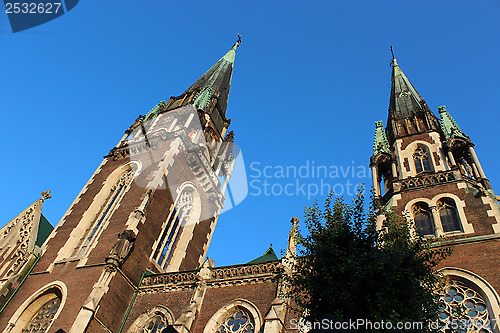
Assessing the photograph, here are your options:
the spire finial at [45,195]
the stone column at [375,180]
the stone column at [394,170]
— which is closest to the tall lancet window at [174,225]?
the spire finial at [45,195]

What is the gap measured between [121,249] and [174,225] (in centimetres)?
562

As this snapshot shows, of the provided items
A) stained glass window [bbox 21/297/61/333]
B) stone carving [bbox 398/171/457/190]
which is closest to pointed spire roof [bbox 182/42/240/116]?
stained glass window [bbox 21/297/61/333]

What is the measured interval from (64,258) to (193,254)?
724 centimetres

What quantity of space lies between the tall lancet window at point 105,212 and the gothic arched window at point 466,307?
1686cm

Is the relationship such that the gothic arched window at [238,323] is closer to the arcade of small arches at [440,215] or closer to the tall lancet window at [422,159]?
the arcade of small arches at [440,215]

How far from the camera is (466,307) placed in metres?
13.5

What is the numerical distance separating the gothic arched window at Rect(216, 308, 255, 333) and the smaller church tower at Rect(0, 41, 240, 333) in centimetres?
508

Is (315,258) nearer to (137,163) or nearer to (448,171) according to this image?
(448,171)

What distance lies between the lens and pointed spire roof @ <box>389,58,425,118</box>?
2520 centimetres

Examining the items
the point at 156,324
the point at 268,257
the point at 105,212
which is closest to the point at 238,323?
the point at 156,324

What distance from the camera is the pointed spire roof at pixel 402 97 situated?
25.2 metres

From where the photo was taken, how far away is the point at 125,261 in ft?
64.1

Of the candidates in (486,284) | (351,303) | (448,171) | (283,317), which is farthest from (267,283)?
(448,171)

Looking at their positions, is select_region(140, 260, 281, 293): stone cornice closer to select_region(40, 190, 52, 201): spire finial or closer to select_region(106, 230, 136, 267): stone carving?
select_region(106, 230, 136, 267): stone carving
